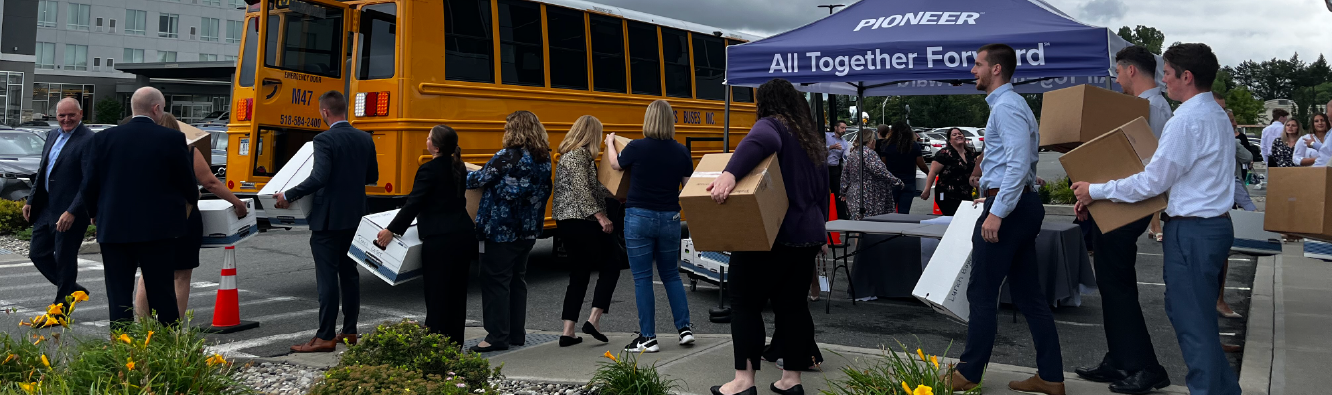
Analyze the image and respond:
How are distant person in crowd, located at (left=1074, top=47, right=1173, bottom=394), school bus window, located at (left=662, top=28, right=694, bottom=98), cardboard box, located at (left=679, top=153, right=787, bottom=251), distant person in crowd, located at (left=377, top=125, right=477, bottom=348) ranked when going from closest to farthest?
cardboard box, located at (left=679, top=153, right=787, bottom=251) < distant person in crowd, located at (left=1074, top=47, right=1173, bottom=394) < distant person in crowd, located at (left=377, top=125, right=477, bottom=348) < school bus window, located at (left=662, top=28, right=694, bottom=98)

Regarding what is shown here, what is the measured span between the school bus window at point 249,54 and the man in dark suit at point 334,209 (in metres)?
3.72

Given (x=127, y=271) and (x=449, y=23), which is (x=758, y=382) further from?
(x=449, y=23)

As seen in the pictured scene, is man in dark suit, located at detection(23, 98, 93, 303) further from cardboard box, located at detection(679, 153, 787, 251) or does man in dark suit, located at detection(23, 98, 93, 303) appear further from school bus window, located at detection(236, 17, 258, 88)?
cardboard box, located at detection(679, 153, 787, 251)

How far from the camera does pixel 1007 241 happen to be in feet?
15.2

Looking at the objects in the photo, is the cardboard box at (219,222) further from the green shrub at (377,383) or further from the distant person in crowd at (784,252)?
the distant person in crowd at (784,252)

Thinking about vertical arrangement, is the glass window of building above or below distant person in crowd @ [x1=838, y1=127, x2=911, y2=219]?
above

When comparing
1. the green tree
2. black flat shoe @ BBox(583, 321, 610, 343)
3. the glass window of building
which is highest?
the glass window of building

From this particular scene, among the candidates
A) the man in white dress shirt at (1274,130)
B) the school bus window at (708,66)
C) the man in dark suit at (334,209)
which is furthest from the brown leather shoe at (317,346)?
the man in white dress shirt at (1274,130)

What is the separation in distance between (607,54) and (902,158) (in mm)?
3643

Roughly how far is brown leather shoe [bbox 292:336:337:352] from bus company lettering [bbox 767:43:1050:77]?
4.32 m

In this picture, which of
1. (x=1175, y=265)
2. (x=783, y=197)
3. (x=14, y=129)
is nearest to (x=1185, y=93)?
(x=1175, y=265)

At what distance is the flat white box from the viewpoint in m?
6.69

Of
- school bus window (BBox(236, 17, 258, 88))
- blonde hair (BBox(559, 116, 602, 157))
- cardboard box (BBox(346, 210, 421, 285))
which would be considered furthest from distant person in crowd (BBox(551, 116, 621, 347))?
school bus window (BBox(236, 17, 258, 88))

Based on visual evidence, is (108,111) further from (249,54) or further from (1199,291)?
(1199,291)
